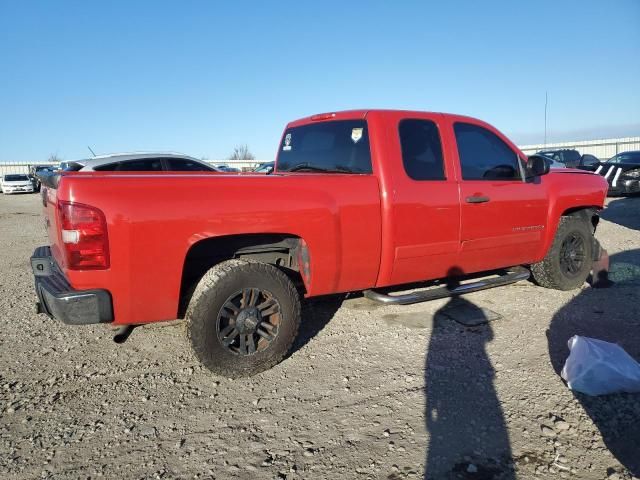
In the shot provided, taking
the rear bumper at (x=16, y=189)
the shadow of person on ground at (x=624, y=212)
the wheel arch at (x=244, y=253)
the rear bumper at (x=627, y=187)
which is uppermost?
the rear bumper at (x=16, y=189)

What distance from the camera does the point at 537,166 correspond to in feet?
14.9

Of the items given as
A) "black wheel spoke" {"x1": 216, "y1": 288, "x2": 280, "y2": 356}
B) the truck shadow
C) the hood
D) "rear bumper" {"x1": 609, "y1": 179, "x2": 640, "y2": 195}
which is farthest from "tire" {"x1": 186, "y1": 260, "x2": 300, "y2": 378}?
the hood

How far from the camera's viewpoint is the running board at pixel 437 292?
3.84 meters

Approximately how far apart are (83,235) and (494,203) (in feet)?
11.4

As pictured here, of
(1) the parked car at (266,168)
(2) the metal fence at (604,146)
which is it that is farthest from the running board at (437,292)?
(2) the metal fence at (604,146)

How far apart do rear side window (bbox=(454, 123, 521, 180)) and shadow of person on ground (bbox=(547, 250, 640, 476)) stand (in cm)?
152

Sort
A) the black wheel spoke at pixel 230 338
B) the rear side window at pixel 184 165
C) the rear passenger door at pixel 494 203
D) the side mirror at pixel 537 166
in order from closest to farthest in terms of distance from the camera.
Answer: the black wheel spoke at pixel 230 338
the rear passenger door at pixel 494 203
the side mirror at pixel 537 166
the rear side window at pixel 184 165

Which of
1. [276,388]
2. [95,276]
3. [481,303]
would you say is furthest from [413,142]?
[95,276]

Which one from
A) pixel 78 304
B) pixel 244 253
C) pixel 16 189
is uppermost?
pixel 16 189

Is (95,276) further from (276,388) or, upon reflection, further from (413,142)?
(413,142)

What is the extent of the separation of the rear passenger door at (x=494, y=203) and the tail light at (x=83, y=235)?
292 centimetres

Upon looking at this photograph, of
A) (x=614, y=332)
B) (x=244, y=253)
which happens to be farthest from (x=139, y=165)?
(x=614, y=332)

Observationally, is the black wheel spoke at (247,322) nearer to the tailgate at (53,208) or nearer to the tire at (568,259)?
the tailgate at (53,208)

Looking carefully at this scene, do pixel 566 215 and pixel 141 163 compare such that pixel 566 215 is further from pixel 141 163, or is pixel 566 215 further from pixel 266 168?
pixel 266 168
